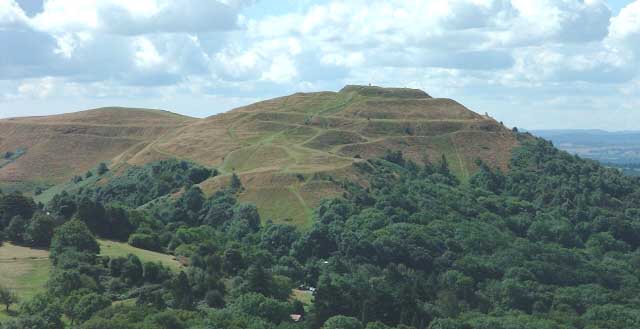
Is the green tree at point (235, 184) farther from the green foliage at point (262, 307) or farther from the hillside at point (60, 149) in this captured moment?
the green foliage at point (262, 307)

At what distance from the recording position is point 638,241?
13138cm

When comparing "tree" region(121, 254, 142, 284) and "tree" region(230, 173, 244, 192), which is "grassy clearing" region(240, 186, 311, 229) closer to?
"tree" region(230, 173, 244, 192)

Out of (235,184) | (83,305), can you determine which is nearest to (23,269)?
(83,305)

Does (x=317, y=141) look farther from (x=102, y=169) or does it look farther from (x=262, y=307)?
(x=262, y=307)

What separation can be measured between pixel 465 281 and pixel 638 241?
47.4 metres

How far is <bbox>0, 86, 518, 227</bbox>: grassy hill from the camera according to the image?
133 metres

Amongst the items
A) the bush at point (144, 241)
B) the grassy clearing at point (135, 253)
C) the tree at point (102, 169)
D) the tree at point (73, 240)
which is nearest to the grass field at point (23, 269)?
the tree at point (73, 240)

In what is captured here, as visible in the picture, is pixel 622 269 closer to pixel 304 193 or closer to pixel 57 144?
pixel 304 193

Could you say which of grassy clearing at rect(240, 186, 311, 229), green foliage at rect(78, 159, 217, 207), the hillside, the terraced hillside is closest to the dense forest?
green foliage at rect(78, 159, 217, 207)

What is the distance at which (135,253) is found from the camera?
91625 mm

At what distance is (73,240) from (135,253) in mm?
7282

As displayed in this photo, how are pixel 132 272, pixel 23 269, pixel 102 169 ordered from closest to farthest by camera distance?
1. pixel 132 272
2. pixel 23 269
3. pixel 102 169

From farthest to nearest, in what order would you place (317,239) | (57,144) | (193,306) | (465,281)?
(57,144) → (317,239) → (465,281) → (193,306)

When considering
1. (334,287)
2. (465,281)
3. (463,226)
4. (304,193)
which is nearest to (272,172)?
(304,193)
